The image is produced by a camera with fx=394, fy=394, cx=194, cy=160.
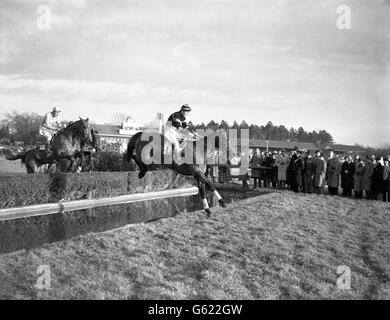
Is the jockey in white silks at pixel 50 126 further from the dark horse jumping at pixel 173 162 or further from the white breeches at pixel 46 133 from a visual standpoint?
the dark horse jumping at pixel 173 162

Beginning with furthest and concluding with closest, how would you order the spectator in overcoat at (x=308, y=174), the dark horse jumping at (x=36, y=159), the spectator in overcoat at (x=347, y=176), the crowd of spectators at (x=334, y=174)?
the spectator in overcoat at (x=308, y=174), the spectator in overcoat at (x=347, y=176), the crowd of spectators at (x=334, y=174), the dark horse jumping at (x=36, y=159)

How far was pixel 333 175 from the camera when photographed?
1644 centimetres

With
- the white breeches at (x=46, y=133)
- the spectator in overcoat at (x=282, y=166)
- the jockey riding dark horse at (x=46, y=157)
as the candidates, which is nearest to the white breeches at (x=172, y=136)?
the jockey riding dark horse at (x=46, y=157)

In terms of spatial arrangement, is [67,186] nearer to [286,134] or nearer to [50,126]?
[50,126]

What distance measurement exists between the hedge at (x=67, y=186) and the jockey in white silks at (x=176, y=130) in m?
Answer: 3.78

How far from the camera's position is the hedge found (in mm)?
9734

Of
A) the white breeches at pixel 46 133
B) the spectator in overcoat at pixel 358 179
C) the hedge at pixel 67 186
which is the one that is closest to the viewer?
the hedge at pixel 67 186

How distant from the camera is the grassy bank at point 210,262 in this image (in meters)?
4.82

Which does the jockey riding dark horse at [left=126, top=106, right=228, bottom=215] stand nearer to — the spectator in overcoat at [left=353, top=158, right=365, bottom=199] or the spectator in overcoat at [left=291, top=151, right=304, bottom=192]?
the spectator in overcoat at [left=291, top=151, right=304, bottom=192]

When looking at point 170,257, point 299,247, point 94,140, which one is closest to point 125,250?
point 170,257

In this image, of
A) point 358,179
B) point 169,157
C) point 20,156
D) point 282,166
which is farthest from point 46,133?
point 358,179

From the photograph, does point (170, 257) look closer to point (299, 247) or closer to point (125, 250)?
point (125, 250)

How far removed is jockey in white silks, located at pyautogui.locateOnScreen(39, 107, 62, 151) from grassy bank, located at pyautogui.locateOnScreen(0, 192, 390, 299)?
8.63m

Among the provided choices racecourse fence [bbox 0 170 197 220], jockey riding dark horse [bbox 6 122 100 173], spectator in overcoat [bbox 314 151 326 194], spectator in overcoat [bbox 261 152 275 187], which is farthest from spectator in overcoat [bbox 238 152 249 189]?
jockey riding dark horse [bbox 6 122 100 173]
